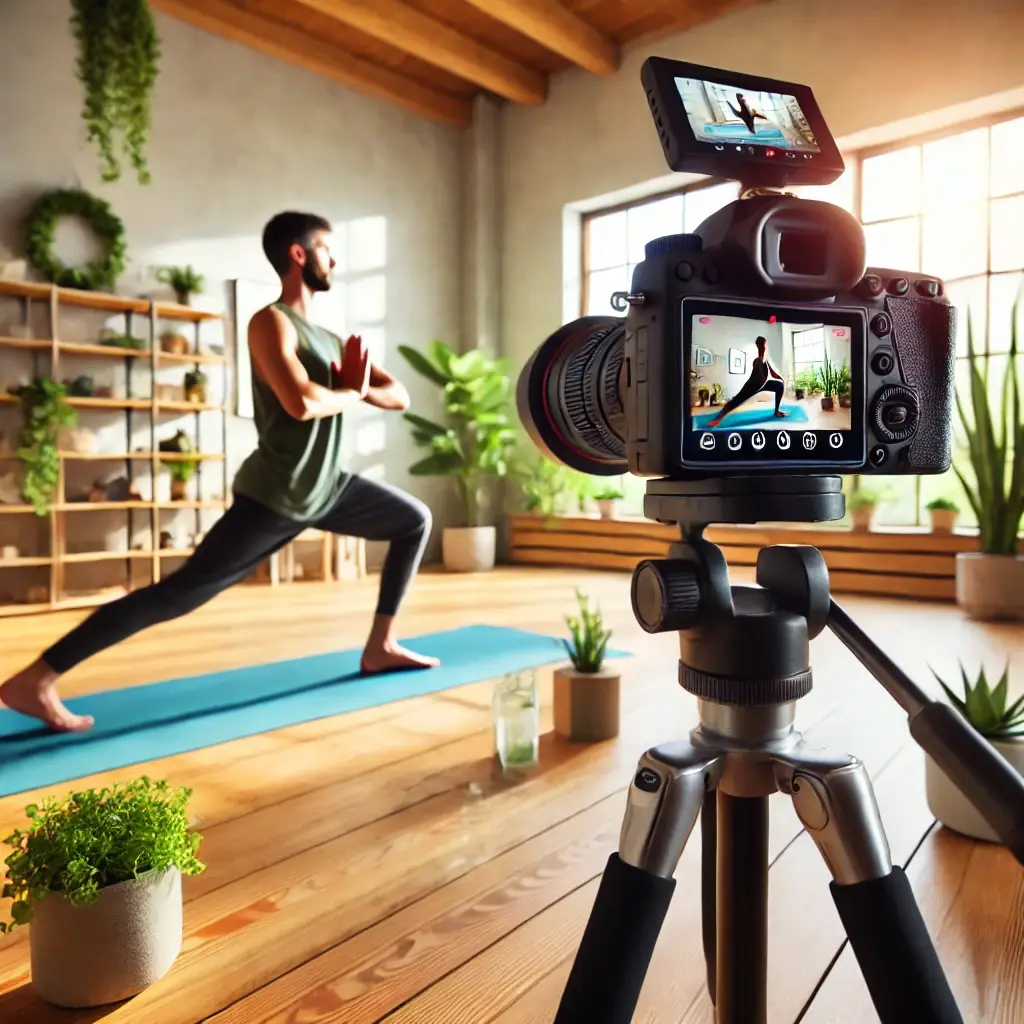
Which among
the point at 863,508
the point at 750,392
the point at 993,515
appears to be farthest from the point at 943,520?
the point at 750,392

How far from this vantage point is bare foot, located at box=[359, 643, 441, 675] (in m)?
2.49

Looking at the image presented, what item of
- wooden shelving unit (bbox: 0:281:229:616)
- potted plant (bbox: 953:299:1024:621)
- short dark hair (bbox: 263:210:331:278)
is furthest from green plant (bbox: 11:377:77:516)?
potted plant (bbox: 953:299:1024:621)

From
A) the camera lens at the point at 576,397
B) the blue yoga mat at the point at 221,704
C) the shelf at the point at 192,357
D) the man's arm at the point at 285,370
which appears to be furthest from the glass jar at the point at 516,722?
the shelf at the point at 192,357

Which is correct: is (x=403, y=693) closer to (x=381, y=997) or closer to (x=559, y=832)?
(x=559, y=832)

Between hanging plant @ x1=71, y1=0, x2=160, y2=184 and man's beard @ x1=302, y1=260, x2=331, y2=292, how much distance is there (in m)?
2.58

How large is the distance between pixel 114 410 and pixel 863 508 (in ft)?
12.9

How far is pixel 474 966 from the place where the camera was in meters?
0.99

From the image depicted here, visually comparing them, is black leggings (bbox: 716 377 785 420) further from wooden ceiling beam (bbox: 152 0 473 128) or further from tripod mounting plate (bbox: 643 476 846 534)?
wooden ceiling beam (bbox: 152 0 473 128)

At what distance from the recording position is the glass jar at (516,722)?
163 cm

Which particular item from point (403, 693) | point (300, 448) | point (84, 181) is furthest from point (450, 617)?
point (84, 181)

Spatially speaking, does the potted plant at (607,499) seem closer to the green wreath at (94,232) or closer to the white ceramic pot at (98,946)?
the green wreath at (94,232)

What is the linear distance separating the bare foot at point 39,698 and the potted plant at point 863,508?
3704 mm

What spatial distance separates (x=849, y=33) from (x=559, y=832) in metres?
4.56

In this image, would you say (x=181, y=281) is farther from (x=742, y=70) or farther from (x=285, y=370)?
(x=742, y=70)
